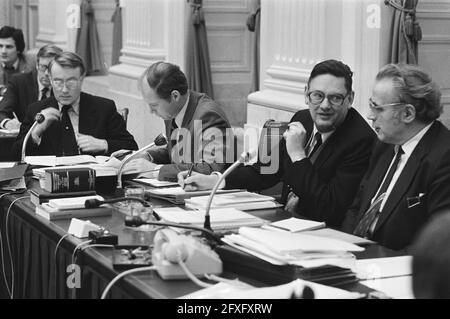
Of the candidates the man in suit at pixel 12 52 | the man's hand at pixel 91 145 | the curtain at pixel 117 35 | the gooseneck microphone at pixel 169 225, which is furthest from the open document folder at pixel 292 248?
the curtain at pixel 117 35

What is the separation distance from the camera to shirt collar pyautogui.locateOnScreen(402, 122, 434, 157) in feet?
10.6

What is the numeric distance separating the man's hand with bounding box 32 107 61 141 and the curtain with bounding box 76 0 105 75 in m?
5.43

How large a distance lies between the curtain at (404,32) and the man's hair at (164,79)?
4.85 feet

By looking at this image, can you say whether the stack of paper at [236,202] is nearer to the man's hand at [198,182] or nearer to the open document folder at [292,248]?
the man's hand at [198,182]

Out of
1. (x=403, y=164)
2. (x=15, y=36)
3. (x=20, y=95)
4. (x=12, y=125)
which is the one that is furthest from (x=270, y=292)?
(x=15, y=36)

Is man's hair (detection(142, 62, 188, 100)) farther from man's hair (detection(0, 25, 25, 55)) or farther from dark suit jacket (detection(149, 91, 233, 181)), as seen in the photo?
man's hair (detection(0, 25, 25, 55))

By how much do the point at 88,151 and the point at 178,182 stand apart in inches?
45.5

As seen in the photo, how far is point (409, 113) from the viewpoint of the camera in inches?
128

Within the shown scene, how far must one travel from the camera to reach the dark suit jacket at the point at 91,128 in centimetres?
509

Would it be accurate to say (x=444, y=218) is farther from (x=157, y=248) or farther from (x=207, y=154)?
(x=207, y=154)

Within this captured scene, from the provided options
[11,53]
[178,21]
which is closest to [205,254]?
[178,21]

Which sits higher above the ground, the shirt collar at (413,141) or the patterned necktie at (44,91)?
the shirt collar at (413,141)

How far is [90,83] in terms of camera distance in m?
10.3

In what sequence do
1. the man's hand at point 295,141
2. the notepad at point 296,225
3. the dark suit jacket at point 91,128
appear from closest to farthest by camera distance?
the notepad at point 296,225 < the man's hand at point 295,141 < the dark suit jacket at point 91,128
